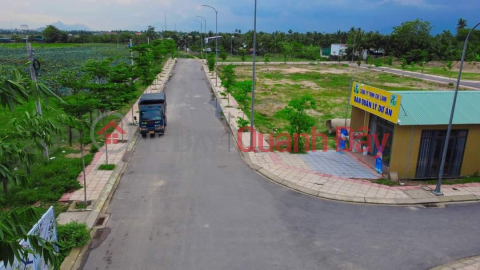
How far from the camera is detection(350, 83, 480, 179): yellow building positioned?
14.2 metres

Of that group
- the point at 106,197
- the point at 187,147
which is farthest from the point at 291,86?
the point at 106,197

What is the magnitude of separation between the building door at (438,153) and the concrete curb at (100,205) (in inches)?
485

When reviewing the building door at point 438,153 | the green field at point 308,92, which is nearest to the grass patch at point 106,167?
the green field at point 308,92

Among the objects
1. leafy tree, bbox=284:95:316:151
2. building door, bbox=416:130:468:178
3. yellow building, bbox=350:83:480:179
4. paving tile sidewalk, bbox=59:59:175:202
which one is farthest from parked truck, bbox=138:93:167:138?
building door, bbox=416:130:468:178

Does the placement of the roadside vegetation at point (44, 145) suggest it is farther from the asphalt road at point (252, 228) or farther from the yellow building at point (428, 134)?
the yellow building at point (428, 134)

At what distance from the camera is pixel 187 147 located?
18453 mm

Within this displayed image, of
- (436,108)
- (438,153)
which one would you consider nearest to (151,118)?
(436,108)

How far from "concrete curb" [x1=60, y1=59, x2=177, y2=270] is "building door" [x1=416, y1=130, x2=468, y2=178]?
485 inches

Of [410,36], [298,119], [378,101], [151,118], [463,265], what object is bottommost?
[463,265]

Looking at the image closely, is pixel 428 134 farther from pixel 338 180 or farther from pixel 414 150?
pixel 338 180

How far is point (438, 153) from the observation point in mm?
14719

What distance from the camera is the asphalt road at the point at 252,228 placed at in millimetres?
9242

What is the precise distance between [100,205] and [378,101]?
11.8 meters

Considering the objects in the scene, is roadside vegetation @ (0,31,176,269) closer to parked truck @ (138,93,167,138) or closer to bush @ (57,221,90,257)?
bush @ (57,221,90,257)
